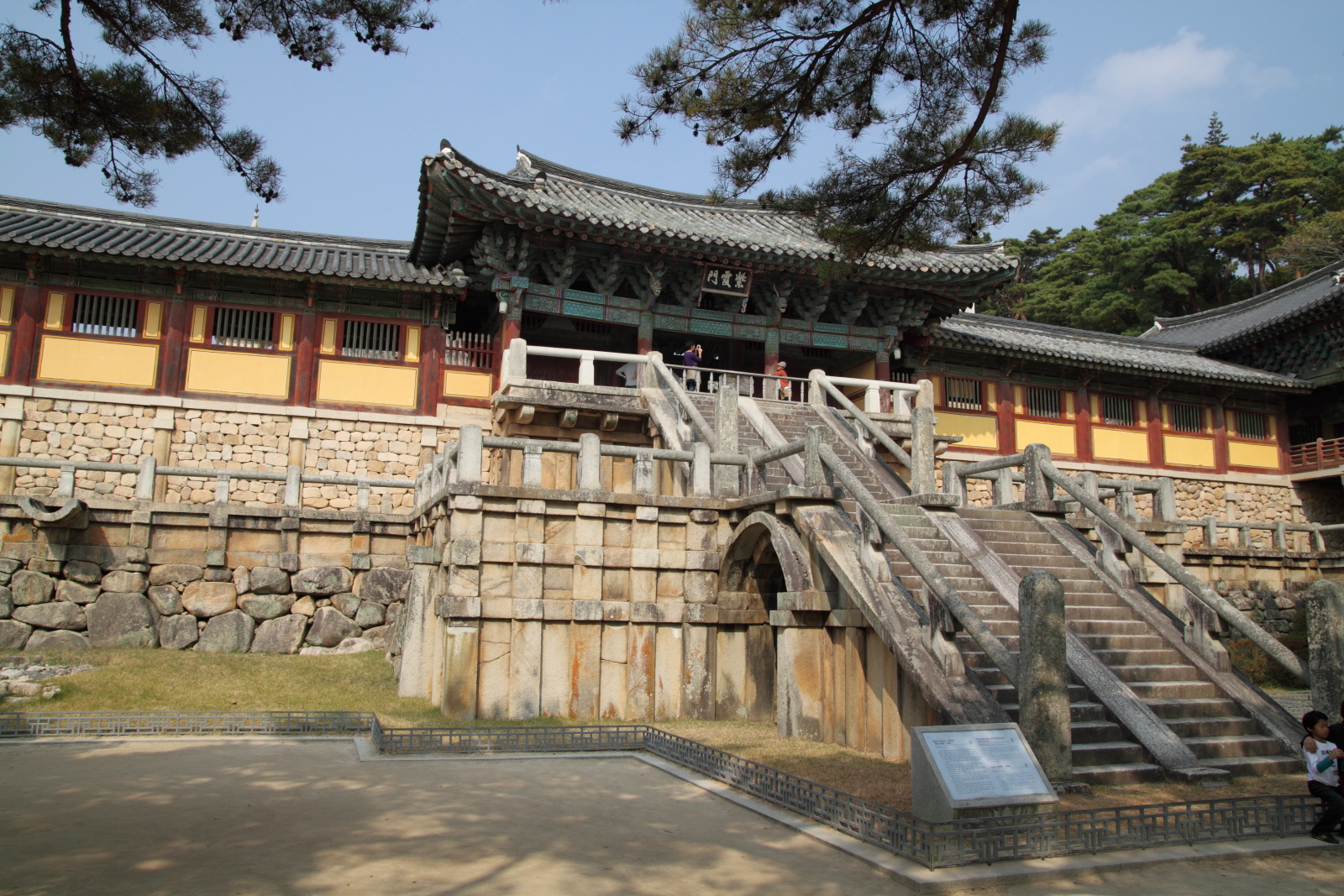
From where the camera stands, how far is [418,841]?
20.8 feet

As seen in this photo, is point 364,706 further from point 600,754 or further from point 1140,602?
A: point 1140,602

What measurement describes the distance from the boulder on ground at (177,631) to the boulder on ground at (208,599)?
15 cm

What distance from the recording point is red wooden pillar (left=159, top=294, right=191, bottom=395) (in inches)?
693

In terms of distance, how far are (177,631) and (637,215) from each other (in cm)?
1207

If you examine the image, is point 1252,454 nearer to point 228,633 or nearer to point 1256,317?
point 1256,317

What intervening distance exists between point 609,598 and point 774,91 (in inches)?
258

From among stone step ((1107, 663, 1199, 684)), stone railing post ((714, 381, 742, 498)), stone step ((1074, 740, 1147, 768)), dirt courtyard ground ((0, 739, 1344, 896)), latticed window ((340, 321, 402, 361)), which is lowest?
dirt courtyard ground ((0, 739, 1344, 896))

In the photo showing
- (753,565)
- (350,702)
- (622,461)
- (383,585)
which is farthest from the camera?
(622,461)

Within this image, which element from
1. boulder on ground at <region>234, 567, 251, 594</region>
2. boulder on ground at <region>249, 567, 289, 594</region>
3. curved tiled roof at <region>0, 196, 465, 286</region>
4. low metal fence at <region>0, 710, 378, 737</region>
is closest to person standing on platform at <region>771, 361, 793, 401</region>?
curved tiled roof at <region>0, 196, 465, 286</region>

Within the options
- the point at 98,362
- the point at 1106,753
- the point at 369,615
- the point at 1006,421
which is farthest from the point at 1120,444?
the point at 98,362

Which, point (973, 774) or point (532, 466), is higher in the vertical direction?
point (532, 466)

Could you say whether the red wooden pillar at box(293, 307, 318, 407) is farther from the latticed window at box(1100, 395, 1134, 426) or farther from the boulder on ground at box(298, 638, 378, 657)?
the latticed window at box(1100, 395, 1134, 426)

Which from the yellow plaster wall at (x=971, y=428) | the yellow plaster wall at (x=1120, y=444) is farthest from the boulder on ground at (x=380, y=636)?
the yellow plaster wall at (x=1120, y=444)

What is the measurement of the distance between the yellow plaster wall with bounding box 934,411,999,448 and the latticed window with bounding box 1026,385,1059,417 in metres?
1.19
